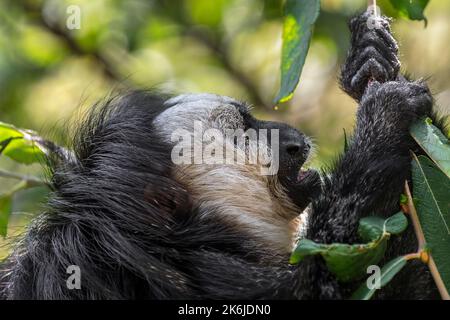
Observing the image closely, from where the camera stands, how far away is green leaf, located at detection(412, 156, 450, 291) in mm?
3729

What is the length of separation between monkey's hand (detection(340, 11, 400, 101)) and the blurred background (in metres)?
3.09

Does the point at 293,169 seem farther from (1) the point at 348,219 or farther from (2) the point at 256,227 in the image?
(1) the point at 348,219

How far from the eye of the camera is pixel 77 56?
361 inches

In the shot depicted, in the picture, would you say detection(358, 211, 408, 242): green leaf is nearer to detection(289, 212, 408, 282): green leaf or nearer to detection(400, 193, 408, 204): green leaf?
detection(289, 212, 408, 282): green leaf

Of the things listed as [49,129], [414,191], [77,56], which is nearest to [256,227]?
[414,191]

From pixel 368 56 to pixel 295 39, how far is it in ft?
1.71

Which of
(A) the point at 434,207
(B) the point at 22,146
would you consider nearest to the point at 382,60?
(A) the point at 434,207

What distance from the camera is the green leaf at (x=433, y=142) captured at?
3.85m

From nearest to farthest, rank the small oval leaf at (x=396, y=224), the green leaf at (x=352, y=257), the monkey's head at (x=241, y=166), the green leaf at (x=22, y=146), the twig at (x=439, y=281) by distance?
the twig at (x=439, y=281) < the green leaf at (x=352, y=257) < the small oval leaf at (x=396, y=224) < the monkey's head at (x=241, y=166) < the green leaf at (x=22, y=146)

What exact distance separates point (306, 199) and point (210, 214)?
0.61 metres

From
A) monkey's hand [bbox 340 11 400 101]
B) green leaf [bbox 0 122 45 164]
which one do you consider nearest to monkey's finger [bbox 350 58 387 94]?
monkey's hand [bbox 340 11 400 101]

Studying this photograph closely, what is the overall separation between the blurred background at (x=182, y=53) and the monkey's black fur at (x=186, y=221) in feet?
11.2

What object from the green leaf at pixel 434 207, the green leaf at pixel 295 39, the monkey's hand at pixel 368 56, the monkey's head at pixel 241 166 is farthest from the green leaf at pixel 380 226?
the monkey's hand at pixel 368 56

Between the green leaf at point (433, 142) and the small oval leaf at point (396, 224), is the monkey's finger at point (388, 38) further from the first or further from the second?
the small oval leaf at point (396, 224)
